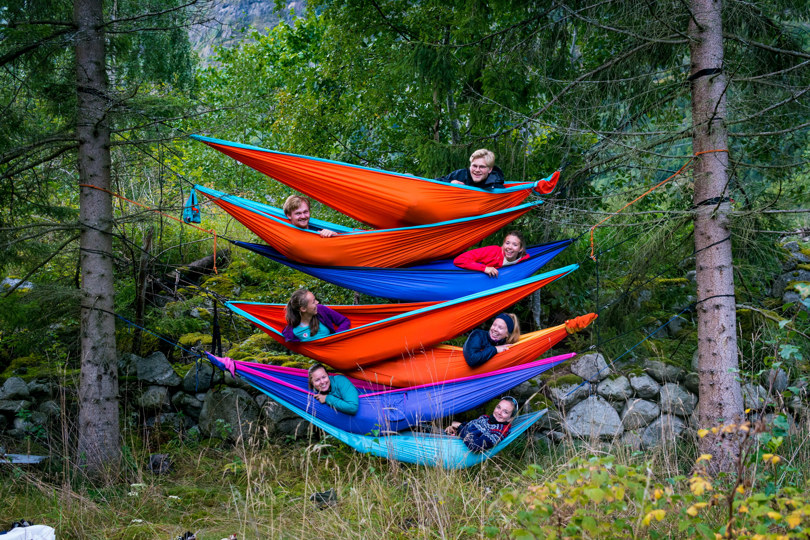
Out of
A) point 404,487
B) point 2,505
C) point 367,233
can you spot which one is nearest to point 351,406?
point 404,487

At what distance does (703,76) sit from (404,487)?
2.62 meters

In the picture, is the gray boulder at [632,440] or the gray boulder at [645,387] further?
the gray boulder at [645,387]

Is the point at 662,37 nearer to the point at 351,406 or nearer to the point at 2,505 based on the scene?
the point at 351,406

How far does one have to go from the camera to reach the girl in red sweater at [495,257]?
3.30 m

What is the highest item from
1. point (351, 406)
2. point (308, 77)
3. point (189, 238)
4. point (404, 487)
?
point (308, 77)

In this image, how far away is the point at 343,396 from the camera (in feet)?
10.5

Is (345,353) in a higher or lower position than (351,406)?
higher

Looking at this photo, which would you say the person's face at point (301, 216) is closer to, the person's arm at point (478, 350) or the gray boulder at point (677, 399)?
the person's arm at point (478, 350)

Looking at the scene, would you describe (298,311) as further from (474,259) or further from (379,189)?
(474,259)

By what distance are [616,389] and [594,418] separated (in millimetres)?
245

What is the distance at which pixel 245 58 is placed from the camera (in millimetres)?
8383

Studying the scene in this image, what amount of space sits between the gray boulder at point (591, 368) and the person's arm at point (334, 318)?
1.48 metres

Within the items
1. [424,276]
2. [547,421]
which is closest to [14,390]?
[424,276]

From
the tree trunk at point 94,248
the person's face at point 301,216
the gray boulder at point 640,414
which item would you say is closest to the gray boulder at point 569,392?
the gray boulder at point 640,414
